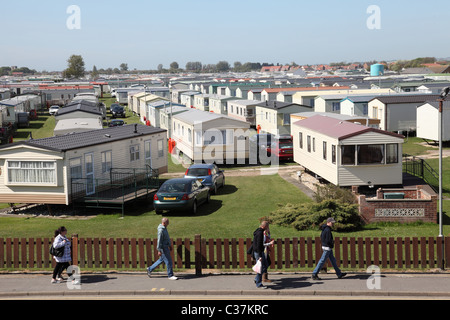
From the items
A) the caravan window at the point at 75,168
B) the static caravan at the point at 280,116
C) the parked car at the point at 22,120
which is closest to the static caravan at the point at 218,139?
the static caravan at the point at 280,116

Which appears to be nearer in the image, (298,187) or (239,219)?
(239,219)

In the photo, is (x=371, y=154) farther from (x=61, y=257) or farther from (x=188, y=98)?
(x=188, y=98)

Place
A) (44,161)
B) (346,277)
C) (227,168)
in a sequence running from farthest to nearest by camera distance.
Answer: (227,168)
(44,161)
(346,277)

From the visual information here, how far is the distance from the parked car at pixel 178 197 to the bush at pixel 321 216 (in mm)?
3599

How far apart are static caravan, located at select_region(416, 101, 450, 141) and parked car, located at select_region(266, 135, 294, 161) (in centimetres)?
1041

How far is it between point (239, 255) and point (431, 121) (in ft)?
97.6

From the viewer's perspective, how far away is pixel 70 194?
22625 mm

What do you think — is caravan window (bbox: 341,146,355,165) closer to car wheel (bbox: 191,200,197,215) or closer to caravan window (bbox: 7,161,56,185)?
car wheel (bbox: 191,200,197,215)

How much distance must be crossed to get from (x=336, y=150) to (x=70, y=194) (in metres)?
11.0

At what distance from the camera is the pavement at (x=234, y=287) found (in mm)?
12148

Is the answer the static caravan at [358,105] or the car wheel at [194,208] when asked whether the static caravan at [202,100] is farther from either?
the car wheel at [194,208]

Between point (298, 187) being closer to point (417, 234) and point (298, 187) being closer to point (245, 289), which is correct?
point (417, 234)

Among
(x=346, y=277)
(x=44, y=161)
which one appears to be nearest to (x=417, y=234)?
(x=346, y=277)

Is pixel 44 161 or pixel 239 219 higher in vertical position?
pixel 44 161
